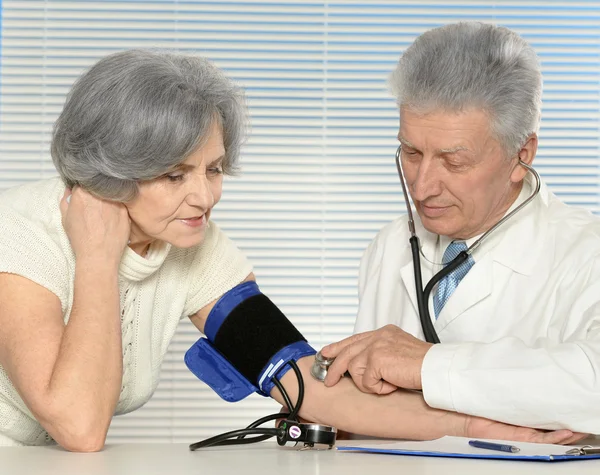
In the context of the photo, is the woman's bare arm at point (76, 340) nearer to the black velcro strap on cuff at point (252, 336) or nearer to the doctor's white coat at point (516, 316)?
the black velcro strap on cuff at point (252, 336)

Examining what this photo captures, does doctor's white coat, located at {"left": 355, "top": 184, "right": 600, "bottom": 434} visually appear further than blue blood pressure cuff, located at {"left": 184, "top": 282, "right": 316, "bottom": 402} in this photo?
No

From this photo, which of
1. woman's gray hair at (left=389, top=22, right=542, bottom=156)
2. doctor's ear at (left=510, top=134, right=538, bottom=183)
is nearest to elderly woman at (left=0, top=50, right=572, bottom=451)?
woman's gray hair at (left=389, top=22, right=542, bottom=156)

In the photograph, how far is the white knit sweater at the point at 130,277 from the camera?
1562mm

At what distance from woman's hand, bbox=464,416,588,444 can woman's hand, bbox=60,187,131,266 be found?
707 millimetres

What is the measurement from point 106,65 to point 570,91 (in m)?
2.67

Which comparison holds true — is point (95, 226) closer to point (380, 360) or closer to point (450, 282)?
point (380, 360)

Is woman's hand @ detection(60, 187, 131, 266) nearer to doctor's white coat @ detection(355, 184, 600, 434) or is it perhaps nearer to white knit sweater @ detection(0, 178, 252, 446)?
white knit sweater @ detection(0, 178, 252, 446)

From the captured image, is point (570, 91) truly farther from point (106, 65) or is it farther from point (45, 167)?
point (106, 65)

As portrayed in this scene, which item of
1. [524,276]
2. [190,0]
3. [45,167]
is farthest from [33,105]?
[524,276]

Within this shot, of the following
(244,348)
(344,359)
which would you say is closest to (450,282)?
(344,359)

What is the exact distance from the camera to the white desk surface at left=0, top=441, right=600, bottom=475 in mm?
1134

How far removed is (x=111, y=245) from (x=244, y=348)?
35cm

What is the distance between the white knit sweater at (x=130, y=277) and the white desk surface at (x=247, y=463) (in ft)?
0.76

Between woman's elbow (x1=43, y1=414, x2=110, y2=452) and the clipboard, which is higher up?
the clipboard
